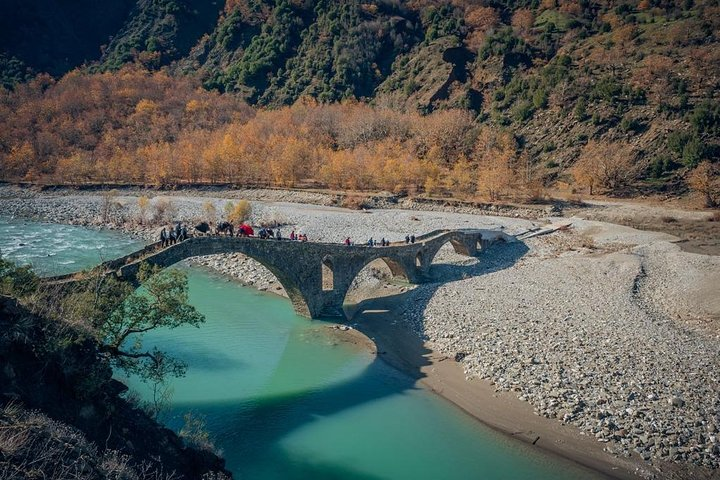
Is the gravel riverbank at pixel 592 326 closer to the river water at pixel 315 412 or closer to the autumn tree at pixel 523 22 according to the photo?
the river water at pixel 315 412

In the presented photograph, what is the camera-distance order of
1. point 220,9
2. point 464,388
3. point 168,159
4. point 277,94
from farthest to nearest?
point 220,9, point 277,94, point 168,159, point 464,388

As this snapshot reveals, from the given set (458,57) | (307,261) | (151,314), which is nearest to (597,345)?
(307,261)

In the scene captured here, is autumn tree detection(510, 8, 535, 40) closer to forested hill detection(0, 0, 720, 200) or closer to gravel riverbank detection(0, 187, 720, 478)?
forested hill detection(0, 0, 720, 200)

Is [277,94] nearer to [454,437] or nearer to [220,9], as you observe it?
[220,9]

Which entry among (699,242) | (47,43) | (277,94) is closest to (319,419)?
(699,242)

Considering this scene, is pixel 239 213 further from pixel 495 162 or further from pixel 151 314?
pixel 151 314

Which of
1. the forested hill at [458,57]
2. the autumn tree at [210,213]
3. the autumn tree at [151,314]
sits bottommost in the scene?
the autumn tree at [151,314]

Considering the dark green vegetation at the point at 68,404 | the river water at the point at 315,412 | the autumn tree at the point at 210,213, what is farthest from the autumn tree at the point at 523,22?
the dark green vegetation at the point at 68,404

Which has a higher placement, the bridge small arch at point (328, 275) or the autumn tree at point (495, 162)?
the autumn tree at point (495, 162)
